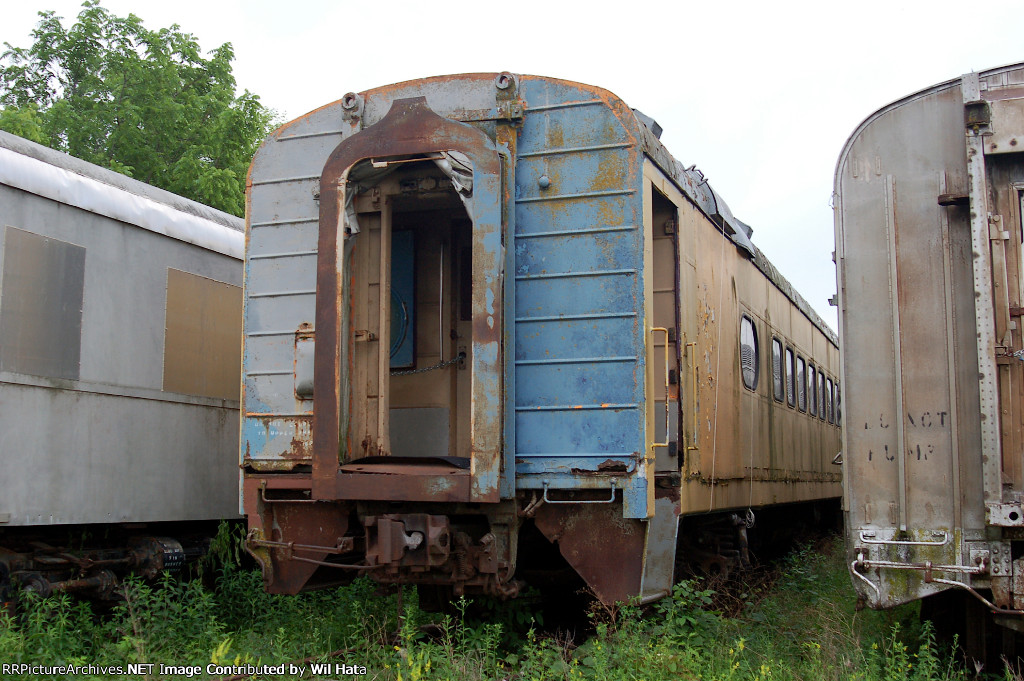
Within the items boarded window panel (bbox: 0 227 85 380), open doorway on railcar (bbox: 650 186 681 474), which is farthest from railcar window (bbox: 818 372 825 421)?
boarded window panel (bbox: 0 227 85 380)

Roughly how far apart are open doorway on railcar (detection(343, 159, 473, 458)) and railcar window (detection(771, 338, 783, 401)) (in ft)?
14.6

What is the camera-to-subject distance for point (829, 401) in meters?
15.5

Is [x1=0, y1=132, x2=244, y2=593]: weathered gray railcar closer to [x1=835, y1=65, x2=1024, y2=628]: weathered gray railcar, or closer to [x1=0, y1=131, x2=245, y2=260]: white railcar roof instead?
[x1=0, y1=131, x2=245, y2=260]: white railcar roof

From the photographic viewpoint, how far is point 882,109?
19.0 ft

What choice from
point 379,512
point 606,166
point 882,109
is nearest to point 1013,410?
point 882,109

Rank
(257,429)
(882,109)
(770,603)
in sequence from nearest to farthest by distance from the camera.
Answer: (882,109)
(257,429)
(770,603)

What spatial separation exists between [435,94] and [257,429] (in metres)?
2.42

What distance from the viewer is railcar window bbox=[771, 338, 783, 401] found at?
1070 cm

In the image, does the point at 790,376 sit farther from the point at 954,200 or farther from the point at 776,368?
the point at 954,200

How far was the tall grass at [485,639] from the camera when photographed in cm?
556

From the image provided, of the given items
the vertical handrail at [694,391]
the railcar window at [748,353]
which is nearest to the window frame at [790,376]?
the railcar window at [748,353]

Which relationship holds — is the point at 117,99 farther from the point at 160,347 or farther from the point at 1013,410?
the point at 1013,410

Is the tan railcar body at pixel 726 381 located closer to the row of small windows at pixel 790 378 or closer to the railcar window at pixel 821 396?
the row of small windows at pixel 790 378

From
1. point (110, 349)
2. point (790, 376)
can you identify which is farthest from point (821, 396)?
point (110, 349)
